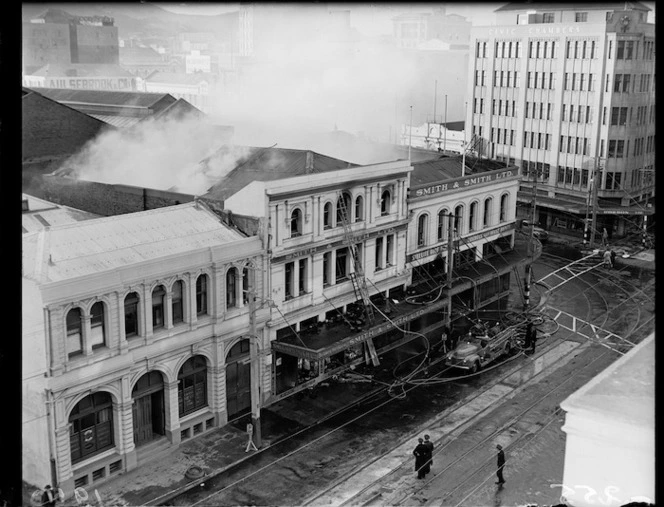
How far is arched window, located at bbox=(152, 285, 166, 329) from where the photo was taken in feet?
69.6

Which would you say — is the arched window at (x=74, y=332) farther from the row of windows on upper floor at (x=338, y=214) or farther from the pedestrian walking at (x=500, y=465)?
the pedestrian walking at (x=500, y=465)

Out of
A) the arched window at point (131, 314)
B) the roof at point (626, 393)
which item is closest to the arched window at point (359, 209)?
the arched window at point (131, 314)

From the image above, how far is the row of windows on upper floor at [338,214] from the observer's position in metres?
24.9

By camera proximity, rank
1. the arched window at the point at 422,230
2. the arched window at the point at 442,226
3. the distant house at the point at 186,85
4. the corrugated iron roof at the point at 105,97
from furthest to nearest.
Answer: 1. the distant house at the point at 186,85
2. the corrugated iron roof at the point at 105,97
3. the arched window at the point at 442,226
4. the arched window at the point at 422,230

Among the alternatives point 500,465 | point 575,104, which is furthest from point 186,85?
point 500,465

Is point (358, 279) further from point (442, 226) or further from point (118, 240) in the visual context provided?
point (118, 240)

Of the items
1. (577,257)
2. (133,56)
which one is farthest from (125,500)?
(577,257)

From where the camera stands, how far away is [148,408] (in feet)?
70.5

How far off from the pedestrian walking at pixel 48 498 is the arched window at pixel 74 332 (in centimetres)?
323

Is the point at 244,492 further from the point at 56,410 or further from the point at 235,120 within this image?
the point at 235,120

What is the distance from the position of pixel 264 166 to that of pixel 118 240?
754cm

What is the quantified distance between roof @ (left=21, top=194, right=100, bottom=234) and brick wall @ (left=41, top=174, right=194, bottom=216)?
2.31 m

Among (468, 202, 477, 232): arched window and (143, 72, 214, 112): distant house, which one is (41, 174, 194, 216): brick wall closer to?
(468, 202, 477, 232): arched window

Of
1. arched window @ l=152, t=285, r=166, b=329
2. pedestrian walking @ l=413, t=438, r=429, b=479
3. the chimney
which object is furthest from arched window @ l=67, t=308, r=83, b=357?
the chimney
